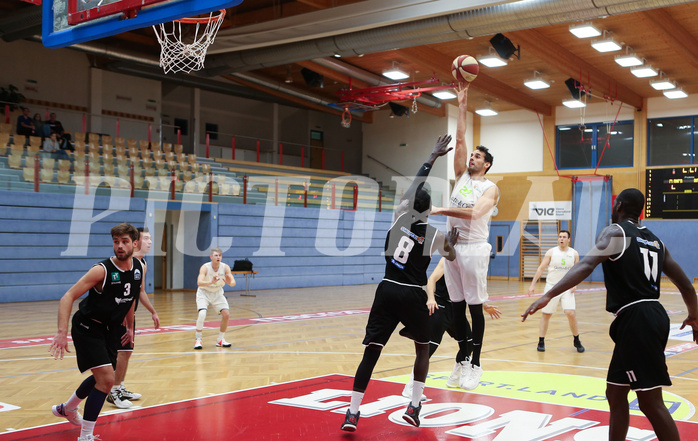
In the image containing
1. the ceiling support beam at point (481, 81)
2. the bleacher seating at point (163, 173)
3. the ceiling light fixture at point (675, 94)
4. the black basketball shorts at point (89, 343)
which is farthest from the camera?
the ceiling light fixture at point (675, 94)

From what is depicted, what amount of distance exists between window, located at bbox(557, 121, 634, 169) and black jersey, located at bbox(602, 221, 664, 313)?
863 inches

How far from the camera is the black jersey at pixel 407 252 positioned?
4.98 metres

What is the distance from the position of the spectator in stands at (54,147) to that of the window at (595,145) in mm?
18093

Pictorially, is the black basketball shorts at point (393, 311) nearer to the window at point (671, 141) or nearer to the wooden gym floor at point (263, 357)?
the wooden gym floor at point (263, 357)

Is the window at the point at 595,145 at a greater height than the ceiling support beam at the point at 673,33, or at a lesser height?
lesser

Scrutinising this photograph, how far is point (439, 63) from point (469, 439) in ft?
53.1

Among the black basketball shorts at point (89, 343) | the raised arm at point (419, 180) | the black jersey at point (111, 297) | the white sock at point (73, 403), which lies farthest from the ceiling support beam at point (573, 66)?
the white sock at point (73, 403)

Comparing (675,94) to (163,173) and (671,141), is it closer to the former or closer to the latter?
(671,141)

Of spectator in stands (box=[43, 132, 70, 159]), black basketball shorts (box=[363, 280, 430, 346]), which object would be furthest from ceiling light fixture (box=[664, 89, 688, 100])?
black basketball shorts (box=[363, 280, 430, 346])

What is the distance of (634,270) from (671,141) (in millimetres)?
22740

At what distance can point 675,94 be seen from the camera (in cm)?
2220

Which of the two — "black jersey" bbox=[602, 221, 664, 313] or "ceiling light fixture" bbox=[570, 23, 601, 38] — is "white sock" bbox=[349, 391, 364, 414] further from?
"ceiling light fixture" bbox=[570, 23, 601, 38]

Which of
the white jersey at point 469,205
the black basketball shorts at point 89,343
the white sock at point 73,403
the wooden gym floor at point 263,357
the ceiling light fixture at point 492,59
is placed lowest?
the wooden gym floor at point 263,357

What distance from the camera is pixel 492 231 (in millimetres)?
27578
